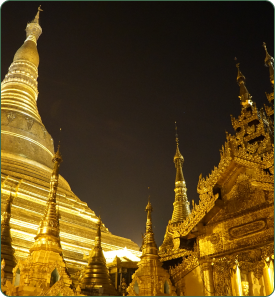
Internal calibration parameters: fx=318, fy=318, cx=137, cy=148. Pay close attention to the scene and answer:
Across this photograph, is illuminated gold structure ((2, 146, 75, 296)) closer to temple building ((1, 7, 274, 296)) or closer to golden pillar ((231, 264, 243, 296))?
temple building ((1, 7, 274, 296))

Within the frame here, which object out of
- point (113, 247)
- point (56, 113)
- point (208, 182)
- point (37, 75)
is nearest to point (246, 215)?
point (208, 182)

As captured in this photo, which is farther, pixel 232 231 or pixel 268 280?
pixel 232 231

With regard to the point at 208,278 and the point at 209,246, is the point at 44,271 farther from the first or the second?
the point at 209,246

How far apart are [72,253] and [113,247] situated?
2.79 meters

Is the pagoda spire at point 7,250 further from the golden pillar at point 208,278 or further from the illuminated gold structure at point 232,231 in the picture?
the golden pillar at point 208,278

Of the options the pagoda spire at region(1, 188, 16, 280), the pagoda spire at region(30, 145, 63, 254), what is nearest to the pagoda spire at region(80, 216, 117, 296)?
the pagoda spire at region(30, 145, 63, 254)

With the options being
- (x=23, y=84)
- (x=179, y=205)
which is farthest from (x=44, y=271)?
(x=23, y=84)

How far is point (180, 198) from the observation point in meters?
15.8

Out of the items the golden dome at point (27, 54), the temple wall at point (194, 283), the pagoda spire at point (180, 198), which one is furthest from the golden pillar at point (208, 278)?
the golden dome at point (27, 54)

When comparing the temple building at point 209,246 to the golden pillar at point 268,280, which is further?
the golden pillar at point 268,280

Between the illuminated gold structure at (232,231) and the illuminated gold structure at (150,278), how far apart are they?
0.58 meters

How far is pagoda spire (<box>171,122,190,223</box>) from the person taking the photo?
15.1 meters

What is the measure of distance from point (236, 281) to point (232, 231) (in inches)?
42.4

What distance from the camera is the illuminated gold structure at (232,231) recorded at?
679 centimetres
